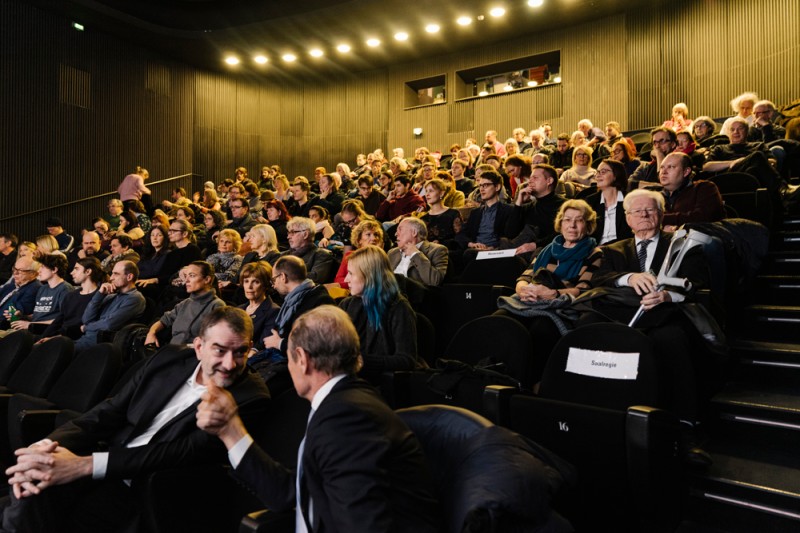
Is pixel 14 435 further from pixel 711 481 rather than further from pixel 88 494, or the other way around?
pixel 711 481

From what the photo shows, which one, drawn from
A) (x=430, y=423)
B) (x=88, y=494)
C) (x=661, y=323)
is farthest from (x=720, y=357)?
(x=88, y=494)

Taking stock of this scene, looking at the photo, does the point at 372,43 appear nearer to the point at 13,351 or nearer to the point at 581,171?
the point at 581,171

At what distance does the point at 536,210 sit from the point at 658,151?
1.42 meters

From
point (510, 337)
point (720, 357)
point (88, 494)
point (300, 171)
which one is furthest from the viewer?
point (300, 171)

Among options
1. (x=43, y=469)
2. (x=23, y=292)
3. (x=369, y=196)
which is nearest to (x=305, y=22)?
(x=369, y=196)

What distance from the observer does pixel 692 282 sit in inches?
101

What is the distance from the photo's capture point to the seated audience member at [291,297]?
10.0ft

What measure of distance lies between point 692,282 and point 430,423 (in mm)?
1614

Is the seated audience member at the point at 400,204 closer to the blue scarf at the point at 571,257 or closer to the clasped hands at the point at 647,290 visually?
the blue scarf at the point at 571,257

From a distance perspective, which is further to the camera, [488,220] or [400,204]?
[400,204]

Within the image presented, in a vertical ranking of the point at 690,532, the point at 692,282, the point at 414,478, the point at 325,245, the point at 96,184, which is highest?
the point at 96,184

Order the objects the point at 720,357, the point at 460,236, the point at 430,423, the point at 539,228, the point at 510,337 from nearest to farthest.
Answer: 1. the point at 430,423
2. the point at 720,357
3. the point at 510,337
4. the point at 539,228
5. the point at 460,236

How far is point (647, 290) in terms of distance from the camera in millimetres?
2539

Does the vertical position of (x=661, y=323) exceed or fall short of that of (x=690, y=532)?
it exceeds it
